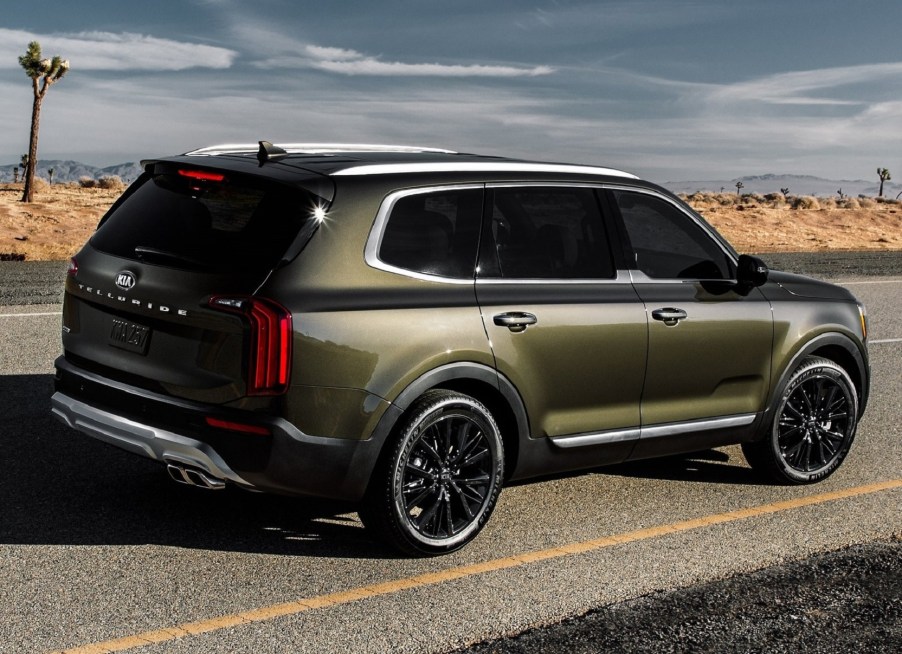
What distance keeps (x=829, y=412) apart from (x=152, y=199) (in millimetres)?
4076

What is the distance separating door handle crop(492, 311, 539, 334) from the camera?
5.52 m

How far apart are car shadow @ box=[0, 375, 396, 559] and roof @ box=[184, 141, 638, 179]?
172 cm

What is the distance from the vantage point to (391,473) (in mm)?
5199

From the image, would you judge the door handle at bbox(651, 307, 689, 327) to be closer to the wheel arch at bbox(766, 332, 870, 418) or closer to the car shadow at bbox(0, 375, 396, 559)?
the wheel arch at bbox(766, 332, 870, 418)

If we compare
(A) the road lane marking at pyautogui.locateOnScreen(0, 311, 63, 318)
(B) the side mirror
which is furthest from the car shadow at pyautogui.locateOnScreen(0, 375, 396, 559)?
(A) the road lane marking at pyautogui.locateOnScreen(0, 311, 63, 318)

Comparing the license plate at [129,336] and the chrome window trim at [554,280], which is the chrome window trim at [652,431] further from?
the license plate at [129,336]

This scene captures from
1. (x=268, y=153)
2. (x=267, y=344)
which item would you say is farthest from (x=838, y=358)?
(x=267, y=344)

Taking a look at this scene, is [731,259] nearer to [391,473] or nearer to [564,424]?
[564,424]

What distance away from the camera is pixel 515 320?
5566mm

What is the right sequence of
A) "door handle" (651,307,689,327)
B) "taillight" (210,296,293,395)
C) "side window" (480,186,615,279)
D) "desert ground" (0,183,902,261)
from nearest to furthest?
1. "taillight" (210,296,293,395)
2. "side window" (480,186,615,279)
3. "door handle" (651,307,689,327)
4. "desert ground" (0,183,902,261)

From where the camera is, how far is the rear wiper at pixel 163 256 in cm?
513

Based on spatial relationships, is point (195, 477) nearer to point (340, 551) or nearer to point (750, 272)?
point (340, 551)

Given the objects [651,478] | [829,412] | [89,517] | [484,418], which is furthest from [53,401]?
[829,412]

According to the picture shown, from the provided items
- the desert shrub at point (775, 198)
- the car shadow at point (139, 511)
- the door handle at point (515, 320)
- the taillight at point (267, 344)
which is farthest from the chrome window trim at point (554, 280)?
the desert shrub at point (775, 198)
